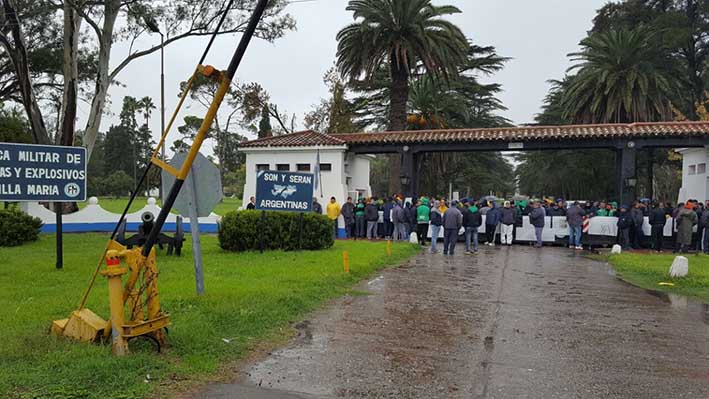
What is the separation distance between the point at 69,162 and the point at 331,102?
1280 inches

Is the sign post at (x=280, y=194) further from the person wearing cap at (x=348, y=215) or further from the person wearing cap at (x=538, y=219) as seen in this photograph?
the person wearing cap at (x=538, y=219)

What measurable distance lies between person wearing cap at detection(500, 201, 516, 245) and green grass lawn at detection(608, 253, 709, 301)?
14.1 feet

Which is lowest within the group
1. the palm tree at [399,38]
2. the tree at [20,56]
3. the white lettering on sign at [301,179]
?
the white lettering on sign at [301,179]

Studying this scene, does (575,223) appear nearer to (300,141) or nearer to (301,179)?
(301,179)

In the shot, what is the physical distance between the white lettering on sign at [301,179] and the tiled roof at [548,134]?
10882 millimetres

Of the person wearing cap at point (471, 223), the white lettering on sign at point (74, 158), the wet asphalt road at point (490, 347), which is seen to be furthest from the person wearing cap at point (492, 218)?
the white lettering on sign at point (74, 158)

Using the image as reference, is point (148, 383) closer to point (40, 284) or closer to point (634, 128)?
point (40, 284)

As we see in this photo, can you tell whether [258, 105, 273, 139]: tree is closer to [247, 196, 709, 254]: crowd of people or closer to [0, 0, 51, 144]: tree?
[0, 0, 51, 144]: tree

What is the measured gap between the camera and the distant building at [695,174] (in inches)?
858

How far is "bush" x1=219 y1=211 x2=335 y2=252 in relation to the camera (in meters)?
→ 13.9

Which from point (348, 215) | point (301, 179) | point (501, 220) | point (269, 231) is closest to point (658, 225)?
point (501, 220)

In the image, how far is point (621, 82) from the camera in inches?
1241

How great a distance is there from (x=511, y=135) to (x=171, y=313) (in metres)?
18.9

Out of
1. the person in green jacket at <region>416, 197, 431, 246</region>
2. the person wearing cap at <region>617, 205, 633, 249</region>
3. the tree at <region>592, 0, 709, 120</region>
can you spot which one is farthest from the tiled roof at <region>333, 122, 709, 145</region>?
the tree at <region>592, 0, 709, 120</region>
